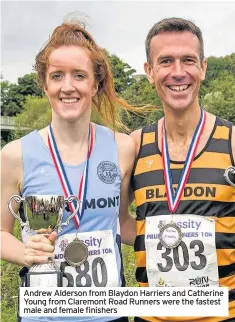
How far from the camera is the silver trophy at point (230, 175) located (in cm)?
241

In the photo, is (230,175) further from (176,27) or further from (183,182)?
(176,27)

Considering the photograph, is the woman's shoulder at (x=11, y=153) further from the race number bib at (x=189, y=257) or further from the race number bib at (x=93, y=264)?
the race number bib at (x=189, y=257)

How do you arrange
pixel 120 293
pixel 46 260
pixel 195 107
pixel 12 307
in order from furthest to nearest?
1. pixel 12 307
2. pixel 195 107
3. pixel 120 293
4. pixel 46 260

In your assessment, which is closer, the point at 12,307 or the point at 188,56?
the point at 188,56

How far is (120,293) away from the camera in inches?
97.7

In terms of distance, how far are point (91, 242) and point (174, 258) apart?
364 mm

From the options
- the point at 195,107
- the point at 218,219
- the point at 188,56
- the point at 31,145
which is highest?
the point at 188,56

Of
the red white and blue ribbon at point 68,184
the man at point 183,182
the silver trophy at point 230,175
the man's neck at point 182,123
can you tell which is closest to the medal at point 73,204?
the red white and blue ribbon at point 68,184

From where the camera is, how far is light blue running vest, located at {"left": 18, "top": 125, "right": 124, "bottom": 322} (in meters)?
2.45

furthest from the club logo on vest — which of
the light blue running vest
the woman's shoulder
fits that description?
the woman's shoulder

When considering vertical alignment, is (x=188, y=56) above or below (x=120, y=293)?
above

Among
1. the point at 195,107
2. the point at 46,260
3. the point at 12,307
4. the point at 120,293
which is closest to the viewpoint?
the point at 46,260

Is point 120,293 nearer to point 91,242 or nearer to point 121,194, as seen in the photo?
point 91,242

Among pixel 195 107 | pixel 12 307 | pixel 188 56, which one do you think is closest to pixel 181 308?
pixel 195 107
